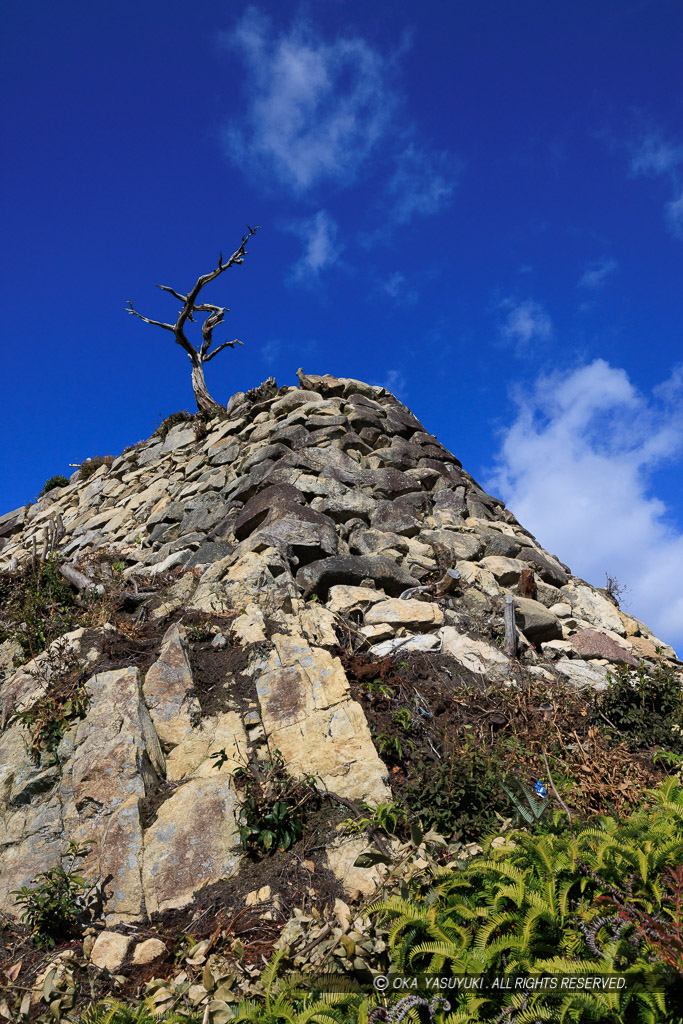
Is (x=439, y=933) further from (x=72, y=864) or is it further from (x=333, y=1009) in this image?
(x=72, y=864)

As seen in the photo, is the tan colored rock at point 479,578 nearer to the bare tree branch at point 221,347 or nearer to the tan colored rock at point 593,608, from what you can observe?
the tan colored rock at point 593,608

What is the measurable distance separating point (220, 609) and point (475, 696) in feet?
10.4

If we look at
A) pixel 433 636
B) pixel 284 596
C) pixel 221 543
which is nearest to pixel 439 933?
pixel 433 636

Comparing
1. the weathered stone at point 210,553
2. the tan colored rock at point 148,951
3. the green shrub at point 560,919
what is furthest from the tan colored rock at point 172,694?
the green shrub at point 560,919

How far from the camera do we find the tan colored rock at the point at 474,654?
270 inches

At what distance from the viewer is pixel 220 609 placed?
24.6 feet

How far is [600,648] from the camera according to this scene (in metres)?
7.99

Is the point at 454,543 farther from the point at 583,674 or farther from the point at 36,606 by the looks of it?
the point at 36,606

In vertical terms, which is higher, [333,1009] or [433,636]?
[433,636]

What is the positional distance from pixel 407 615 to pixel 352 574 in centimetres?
108

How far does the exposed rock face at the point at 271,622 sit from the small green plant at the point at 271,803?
0.16 metres

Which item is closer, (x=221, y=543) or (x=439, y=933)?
(x=439, y=933)

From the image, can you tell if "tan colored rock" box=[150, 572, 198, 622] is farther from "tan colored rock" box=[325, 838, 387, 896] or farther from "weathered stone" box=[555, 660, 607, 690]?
"weathered stone" box=[555, 660, 607, 690]

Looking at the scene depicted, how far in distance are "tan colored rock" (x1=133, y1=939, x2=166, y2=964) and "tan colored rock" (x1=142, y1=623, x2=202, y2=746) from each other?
1819 millimetres
